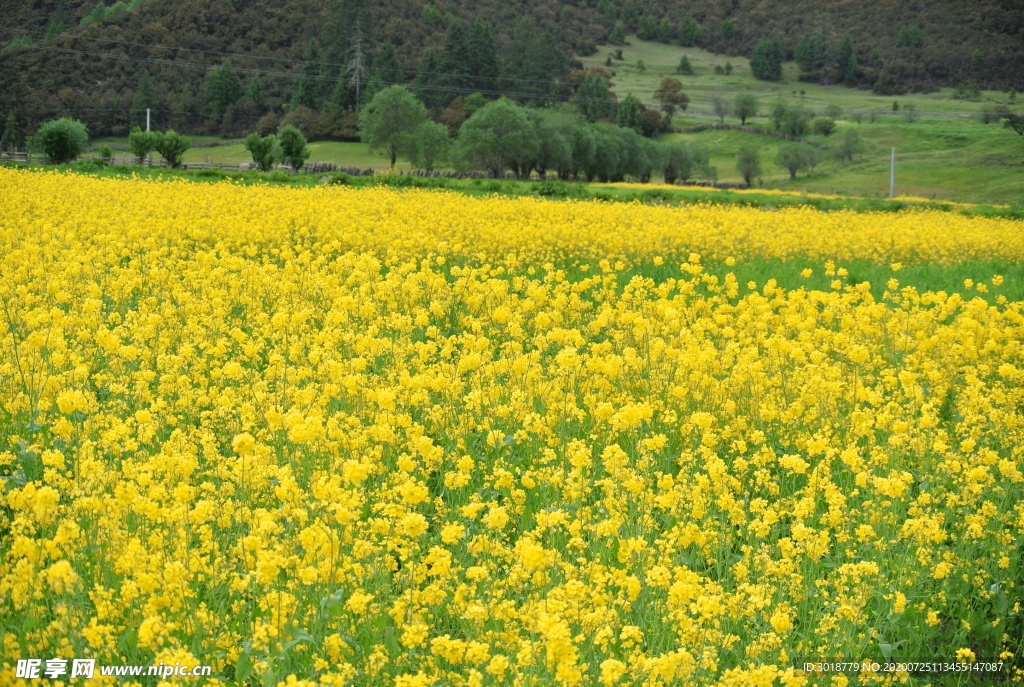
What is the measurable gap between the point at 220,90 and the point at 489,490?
111m

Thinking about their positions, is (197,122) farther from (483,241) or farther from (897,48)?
(897,48)

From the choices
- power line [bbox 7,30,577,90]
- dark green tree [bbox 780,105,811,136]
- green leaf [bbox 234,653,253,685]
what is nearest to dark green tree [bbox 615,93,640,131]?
power line [bbox 7,30,577,90]

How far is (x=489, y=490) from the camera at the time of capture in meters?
5.31

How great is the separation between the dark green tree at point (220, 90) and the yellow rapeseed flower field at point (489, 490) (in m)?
103

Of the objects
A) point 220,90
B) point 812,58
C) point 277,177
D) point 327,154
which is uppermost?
point 812,58

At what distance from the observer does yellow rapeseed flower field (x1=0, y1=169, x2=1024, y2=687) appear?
3.49 m

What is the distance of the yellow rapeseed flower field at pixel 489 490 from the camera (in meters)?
3.49

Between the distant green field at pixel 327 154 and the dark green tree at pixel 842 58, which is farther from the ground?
the dark green tree at pixel 842 58

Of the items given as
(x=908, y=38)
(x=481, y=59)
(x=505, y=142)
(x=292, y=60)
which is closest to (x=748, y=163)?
(x=505, y=142)

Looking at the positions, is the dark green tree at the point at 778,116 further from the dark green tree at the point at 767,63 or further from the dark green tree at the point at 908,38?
the dark green tree at the point at 908,38

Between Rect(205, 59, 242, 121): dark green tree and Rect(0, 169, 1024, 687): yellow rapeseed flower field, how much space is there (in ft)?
338

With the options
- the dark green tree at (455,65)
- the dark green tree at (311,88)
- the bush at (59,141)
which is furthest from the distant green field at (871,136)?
the bush at (59,141)

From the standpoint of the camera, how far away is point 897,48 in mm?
183625

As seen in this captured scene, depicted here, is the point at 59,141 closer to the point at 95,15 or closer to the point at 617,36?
the point at 95,15
